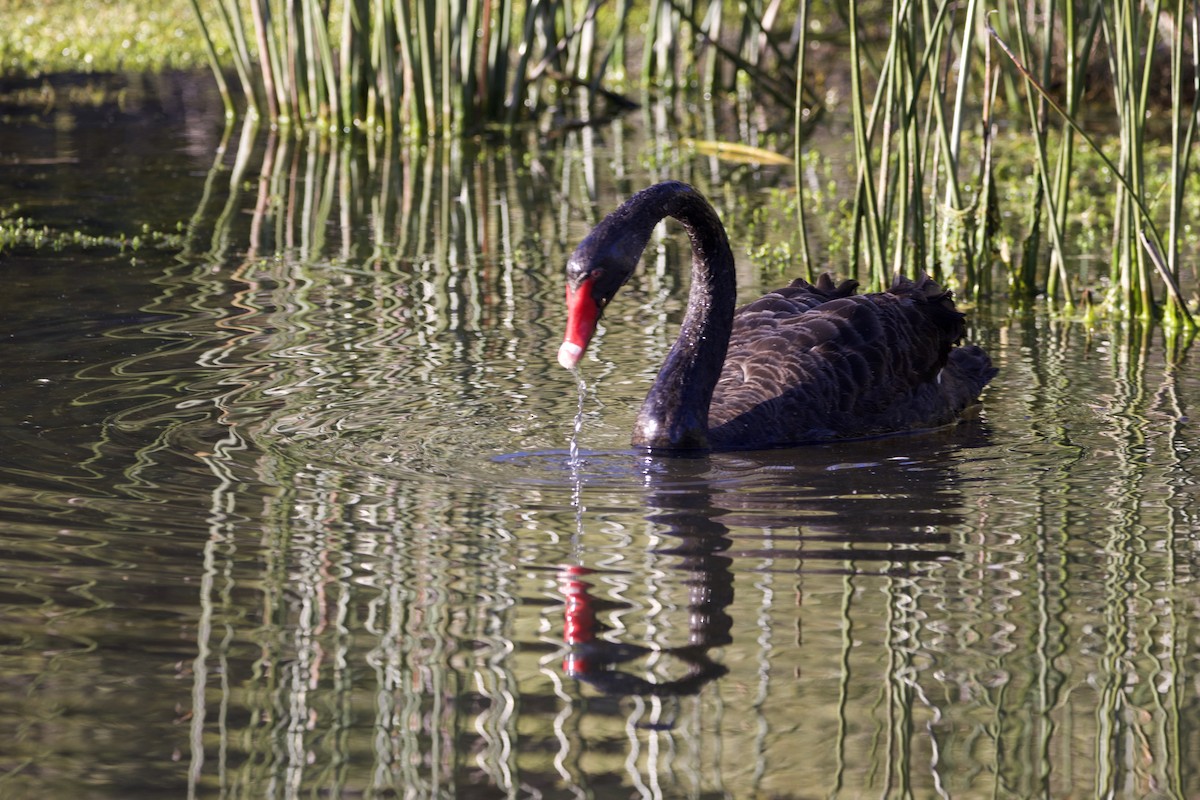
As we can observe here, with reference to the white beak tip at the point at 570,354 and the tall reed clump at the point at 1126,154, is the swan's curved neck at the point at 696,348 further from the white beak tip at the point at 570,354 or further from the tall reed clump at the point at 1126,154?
the tall reed clump at the point at 1126,154

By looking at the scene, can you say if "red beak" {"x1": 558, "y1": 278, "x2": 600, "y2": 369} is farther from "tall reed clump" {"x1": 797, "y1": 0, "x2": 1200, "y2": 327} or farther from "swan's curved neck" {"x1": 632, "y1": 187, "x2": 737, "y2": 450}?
"tall reed clump" {"x1": 797, "y1": 0, "x2": 1200, "y2": 327}

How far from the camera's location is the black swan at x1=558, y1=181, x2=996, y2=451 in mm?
6586

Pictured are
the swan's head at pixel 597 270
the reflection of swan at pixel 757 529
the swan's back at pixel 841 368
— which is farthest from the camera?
the swan's back at pixel 841 368

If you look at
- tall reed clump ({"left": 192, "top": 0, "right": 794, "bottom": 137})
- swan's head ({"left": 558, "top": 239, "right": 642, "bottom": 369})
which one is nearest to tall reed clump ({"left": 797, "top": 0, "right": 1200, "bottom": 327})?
swan's head ({"left": 558, "top": 239, "right": 642, "bottom": 369})

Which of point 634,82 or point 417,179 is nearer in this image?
point 417,179

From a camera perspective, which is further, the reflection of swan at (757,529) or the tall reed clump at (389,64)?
the tall reed clump at (389,64)

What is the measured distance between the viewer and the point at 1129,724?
4191 mm

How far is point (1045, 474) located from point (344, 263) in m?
5.12

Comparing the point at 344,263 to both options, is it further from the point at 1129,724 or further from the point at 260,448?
the point at 1129,724

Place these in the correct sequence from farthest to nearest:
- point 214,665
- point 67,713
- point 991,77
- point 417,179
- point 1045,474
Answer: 1. point 417,179
2. point 991,77
3. point 1045,474
4. point 214,665
5. point 67,713

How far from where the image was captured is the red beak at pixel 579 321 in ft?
18.4

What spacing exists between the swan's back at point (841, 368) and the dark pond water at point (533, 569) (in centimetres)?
17

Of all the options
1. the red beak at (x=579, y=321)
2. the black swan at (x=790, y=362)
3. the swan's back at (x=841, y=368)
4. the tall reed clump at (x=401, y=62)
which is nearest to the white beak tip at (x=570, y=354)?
the red beak at (x=579, y=321)

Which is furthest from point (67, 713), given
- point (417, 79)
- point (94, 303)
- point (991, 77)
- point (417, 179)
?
point (417, 79)
